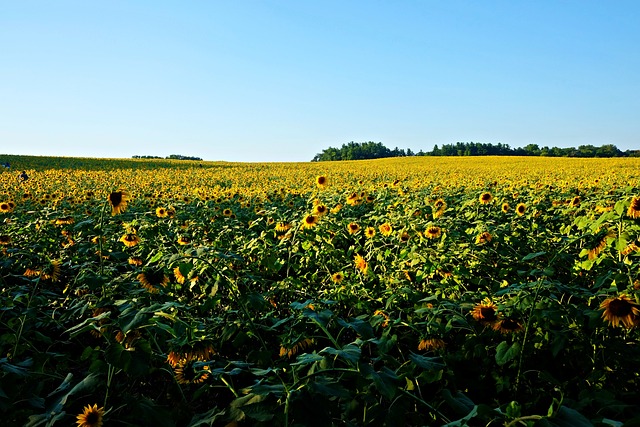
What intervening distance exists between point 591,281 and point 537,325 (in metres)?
1.94

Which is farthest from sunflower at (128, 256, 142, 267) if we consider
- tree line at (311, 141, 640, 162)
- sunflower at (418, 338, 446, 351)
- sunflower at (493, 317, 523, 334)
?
tree line at (311, 141, 640, 162)

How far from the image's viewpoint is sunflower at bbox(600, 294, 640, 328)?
2.45m

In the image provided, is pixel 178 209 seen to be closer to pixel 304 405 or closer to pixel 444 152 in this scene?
pixel 304 405

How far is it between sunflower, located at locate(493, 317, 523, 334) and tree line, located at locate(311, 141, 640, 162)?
255 feet

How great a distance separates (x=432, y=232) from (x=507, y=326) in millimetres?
2044

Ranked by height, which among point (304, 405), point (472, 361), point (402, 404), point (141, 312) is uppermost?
point (141, 312)

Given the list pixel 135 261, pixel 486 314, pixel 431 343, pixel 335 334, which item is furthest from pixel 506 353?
pixel 135 261

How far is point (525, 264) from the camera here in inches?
185

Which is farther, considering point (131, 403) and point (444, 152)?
point (444, 152)

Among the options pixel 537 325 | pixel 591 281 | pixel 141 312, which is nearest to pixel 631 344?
pixel 537 325

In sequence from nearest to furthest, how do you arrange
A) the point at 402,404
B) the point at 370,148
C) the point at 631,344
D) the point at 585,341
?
1. the point at 402,404
2. the point at 585,341
3. the point at 631,344
4. the point at 370,148

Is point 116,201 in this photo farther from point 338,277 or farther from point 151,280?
point 338,277

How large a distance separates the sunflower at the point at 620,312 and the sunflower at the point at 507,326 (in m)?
0.48

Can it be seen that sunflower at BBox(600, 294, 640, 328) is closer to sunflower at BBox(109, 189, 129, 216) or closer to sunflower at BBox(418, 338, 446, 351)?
sunflower at BBox(418, 338, 446, 351)
